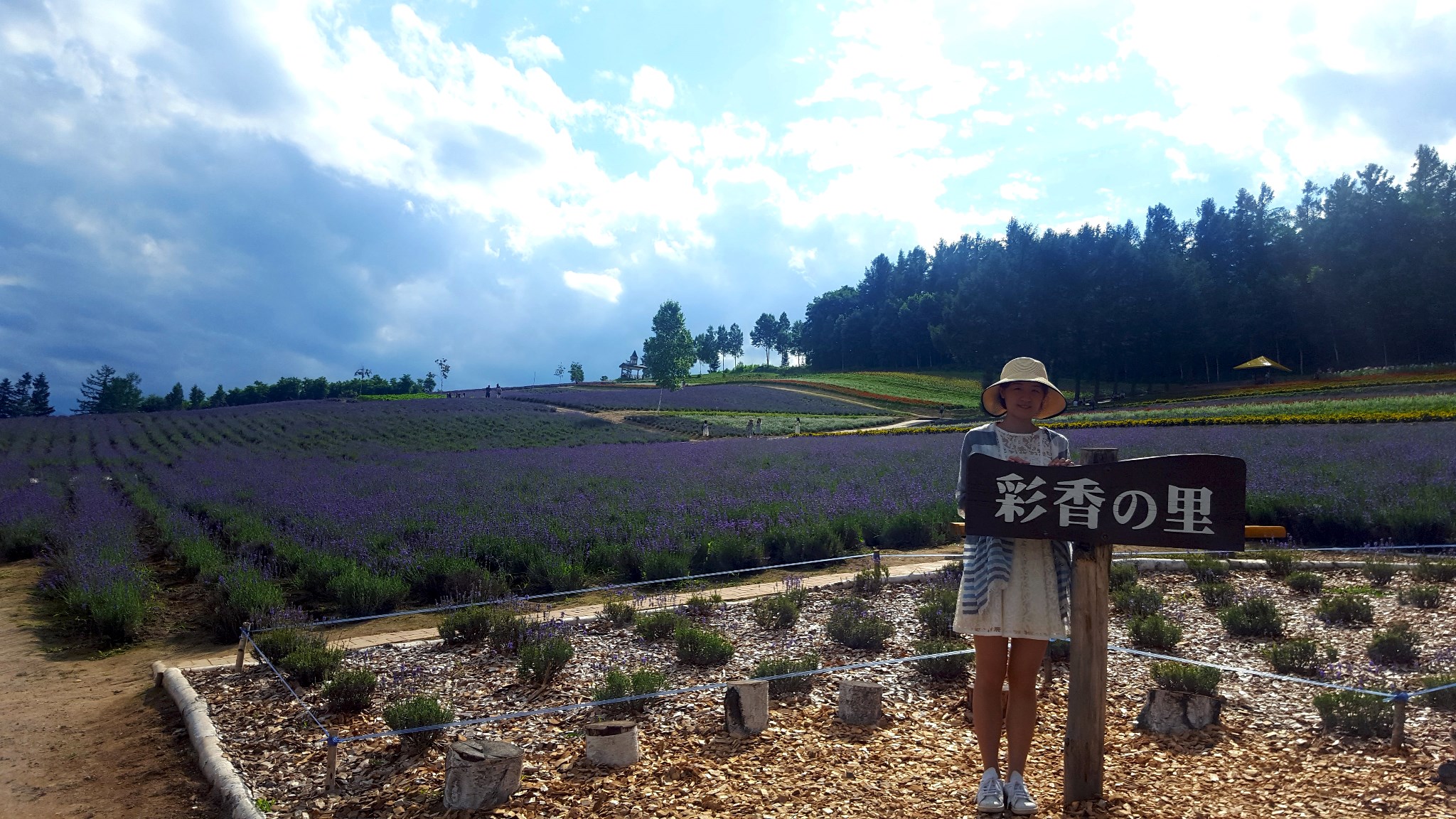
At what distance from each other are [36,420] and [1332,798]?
5213cm

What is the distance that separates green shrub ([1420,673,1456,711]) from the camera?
3.72 metres

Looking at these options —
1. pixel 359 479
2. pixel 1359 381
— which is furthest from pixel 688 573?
pixel 1359 381

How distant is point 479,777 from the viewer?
321 cm

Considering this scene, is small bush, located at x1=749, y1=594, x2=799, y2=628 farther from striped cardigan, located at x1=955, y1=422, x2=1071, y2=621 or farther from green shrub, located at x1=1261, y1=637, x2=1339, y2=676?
green shrub, located at x1=1261, y1=637, x2=1339, y2=676

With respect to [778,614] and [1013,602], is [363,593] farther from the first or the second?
[1013,602]

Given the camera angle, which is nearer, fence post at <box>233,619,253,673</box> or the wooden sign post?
the wooden sign post

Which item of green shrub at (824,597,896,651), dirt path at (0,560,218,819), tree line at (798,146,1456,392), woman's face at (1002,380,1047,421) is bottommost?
dirt path at (0,560,218,819)

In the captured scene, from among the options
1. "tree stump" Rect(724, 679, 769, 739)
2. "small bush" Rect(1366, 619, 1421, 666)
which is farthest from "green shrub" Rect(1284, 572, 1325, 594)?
"tree stump" Rect(724, 679, 769, 739)

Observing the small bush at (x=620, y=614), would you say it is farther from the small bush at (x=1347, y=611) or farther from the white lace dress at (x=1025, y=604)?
the small bush at (x=1347, y=611)

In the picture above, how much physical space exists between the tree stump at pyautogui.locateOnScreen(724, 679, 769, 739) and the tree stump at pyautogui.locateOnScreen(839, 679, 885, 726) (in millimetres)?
485

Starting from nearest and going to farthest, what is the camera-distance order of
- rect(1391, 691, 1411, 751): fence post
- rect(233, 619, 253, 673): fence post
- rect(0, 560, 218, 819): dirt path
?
rect(1391, 691, 1411, 751): fence post
rect(0, 560, 218, 819): dirt path
rect(233, 619, 253, 673): fence post

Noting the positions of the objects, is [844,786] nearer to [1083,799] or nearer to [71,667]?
[1083,799]

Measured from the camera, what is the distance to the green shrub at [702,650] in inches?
193

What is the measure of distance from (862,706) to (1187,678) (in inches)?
70.2
